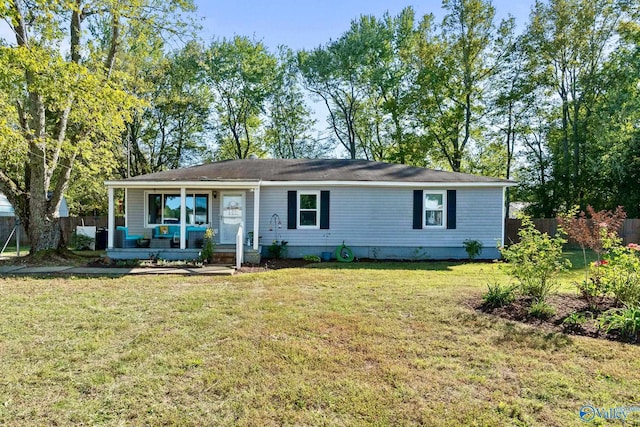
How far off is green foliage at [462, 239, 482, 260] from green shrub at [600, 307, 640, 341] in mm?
7323

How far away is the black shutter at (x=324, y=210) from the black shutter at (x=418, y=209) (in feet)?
9.58

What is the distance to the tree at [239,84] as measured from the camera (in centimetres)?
2511

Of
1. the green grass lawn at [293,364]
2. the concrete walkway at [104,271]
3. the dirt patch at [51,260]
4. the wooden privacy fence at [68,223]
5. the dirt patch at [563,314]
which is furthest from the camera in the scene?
the wooden privacy fence at [68,223]

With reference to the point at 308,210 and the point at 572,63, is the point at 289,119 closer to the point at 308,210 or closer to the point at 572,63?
the point at 308,210

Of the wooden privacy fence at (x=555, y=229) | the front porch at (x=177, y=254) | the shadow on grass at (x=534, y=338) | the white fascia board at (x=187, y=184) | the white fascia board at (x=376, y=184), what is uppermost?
the white fascia board at (x=376, y=184)

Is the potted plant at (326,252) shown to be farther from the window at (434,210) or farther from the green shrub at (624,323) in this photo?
the green shrub at (624,323)

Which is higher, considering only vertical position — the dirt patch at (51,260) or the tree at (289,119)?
the tree at (289,119)

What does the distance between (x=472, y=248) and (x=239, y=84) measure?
2059cm

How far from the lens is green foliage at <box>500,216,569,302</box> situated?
508 cm

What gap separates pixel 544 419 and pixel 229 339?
10.3 ft

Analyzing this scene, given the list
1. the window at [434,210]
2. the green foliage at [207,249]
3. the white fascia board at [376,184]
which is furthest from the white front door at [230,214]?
the window at [434,210]

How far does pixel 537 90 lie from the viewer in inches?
822

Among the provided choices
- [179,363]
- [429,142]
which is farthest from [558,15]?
[179,363]

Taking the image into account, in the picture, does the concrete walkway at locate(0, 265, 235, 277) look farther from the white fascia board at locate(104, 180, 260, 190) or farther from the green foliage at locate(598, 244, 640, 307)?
the green foliage at locate(598, 244, 640, 307)
